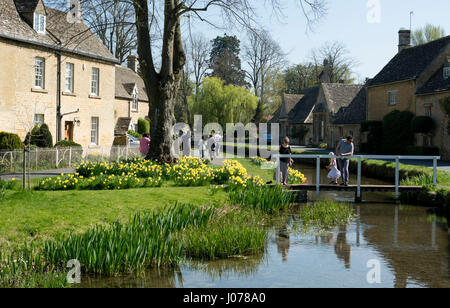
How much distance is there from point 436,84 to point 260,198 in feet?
83.5

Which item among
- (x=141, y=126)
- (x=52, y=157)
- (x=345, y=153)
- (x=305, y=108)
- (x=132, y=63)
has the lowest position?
(x=52, y=157)

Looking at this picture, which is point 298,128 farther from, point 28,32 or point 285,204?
point 285,204

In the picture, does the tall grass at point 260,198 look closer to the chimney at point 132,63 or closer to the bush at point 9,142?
the bush at point 9,142

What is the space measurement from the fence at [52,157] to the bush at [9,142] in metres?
1.37

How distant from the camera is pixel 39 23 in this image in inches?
1103

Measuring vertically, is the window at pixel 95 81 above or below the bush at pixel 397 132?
above

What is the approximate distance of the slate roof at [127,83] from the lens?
4755 cm

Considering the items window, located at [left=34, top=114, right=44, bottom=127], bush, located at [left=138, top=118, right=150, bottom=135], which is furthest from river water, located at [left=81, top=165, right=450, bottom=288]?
bush, located at [left=138, top=118, right=150, bottom=135]

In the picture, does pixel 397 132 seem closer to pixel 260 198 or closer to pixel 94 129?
pixel 94 129

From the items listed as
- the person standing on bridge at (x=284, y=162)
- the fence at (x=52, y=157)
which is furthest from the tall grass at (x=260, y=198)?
the fence at (x=52, y=157)

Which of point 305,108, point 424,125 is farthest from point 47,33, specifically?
point 305,108

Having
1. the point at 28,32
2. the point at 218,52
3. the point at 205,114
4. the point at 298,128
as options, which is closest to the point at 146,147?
the point at 28,32

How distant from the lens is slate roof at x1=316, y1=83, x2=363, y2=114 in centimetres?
5531

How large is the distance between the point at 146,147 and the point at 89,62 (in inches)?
534
